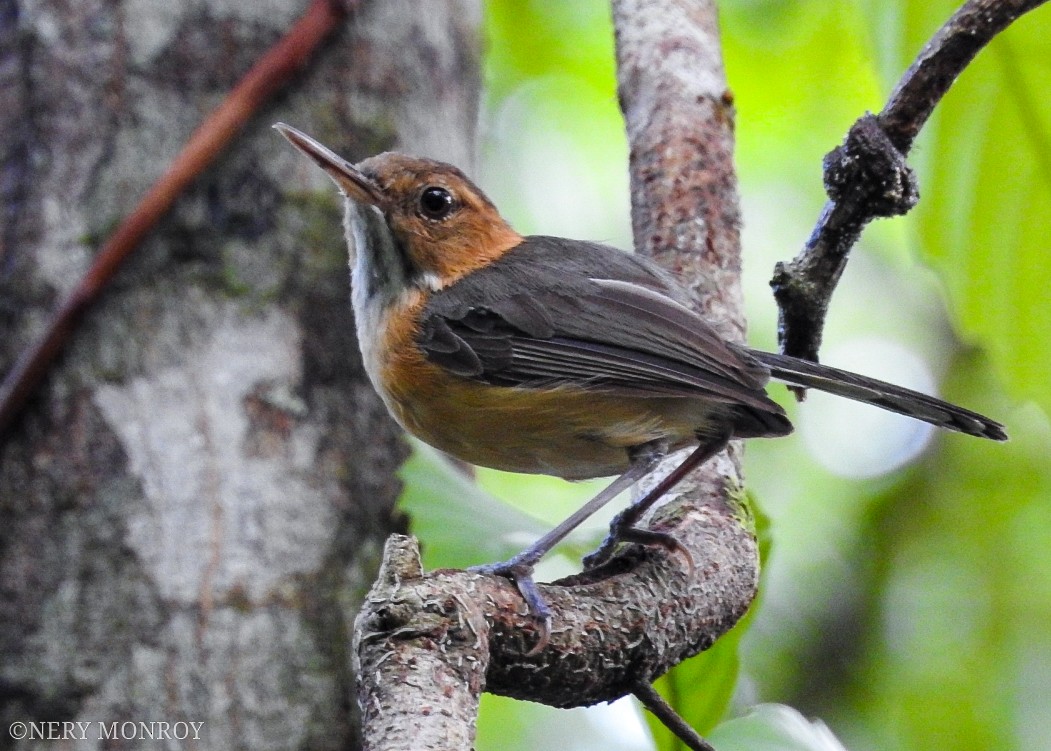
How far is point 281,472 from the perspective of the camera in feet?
11.4

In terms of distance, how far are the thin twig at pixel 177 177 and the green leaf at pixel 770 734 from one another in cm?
227

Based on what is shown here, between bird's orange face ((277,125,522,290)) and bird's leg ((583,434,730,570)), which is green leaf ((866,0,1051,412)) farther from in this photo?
bird's orange face ((277,125,522,290))

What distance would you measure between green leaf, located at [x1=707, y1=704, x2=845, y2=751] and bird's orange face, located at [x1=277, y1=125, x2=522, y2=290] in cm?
187

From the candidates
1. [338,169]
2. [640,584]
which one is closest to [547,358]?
[338,169]

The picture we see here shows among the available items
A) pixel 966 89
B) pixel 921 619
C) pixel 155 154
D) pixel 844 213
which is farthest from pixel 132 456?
pixel 921 619

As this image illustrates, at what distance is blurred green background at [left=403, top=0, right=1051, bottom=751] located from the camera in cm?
329

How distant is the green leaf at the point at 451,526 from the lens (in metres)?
3.33

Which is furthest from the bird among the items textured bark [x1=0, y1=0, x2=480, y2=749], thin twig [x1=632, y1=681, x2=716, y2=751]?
thin twig [x1=632, y1=681, x2=716, y2=751]

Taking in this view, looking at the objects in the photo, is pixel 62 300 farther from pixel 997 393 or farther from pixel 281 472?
pixel 997 393

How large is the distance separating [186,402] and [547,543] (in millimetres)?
1318

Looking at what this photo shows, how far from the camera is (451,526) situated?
3373 mm

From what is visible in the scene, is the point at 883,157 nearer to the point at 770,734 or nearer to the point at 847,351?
the point at 770,734

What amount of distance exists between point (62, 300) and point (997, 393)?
15.3 ft

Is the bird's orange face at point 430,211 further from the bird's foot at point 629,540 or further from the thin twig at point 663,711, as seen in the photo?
the thin twig at point 663,711
